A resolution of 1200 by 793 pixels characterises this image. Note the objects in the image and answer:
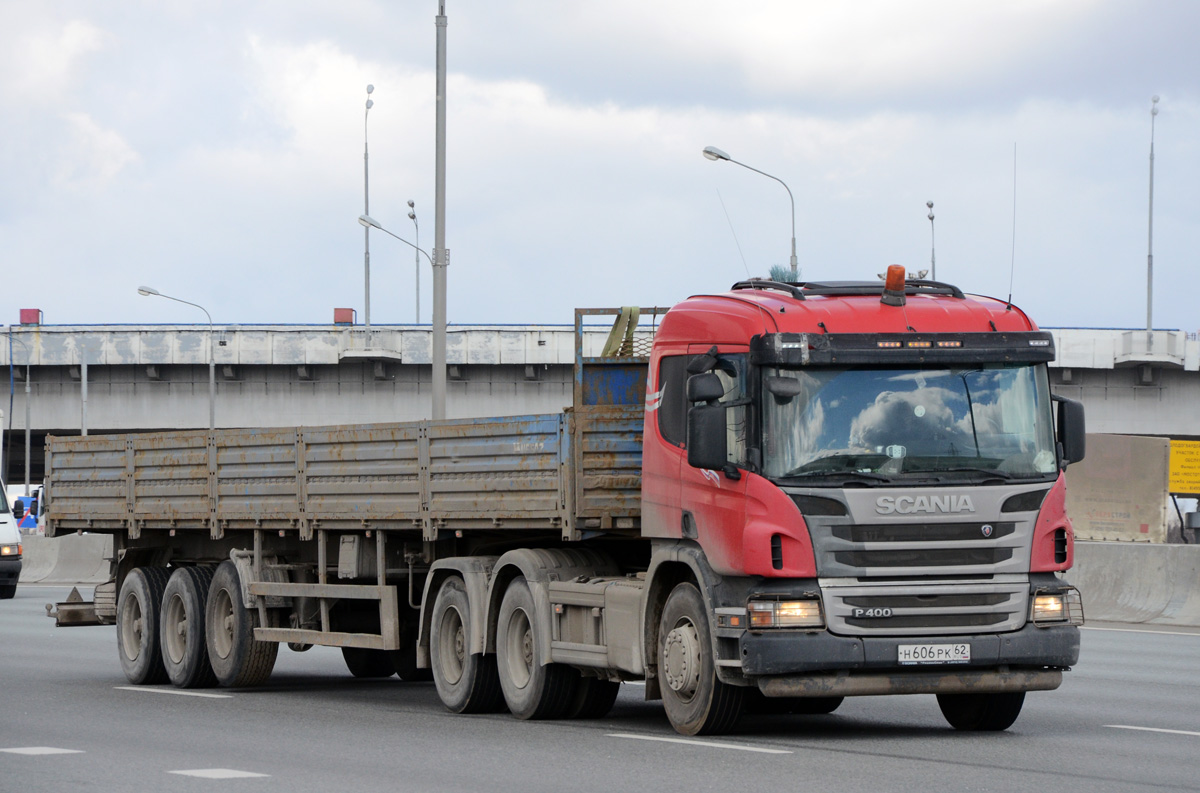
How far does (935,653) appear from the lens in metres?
10.7

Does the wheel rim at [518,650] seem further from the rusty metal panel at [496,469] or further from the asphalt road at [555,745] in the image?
the rusty metal panel at [496,469]

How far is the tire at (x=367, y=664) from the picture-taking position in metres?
17.2

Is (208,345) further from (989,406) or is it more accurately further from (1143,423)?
(989,406)

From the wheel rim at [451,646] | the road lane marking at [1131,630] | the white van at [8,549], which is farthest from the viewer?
the white van at [8,549]

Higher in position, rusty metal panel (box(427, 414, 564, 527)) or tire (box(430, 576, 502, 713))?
rusty metal panel (box(427, 414, 564, 527))

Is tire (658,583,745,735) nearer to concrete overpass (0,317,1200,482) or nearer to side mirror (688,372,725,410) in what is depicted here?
side mirror (688,372,725,410)

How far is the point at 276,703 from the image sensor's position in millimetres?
14688

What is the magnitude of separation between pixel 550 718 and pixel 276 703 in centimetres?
287

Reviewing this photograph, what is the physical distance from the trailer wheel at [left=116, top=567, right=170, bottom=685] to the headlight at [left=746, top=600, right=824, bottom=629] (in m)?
8.10

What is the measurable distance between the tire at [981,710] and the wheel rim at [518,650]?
2840mm

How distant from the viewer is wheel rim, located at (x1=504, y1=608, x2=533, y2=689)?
42.2 feet

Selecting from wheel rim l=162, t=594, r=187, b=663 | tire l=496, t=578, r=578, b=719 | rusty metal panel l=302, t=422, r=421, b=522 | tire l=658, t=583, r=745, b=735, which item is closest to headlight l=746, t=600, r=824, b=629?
tire l=658, t=583, r=745, b=735

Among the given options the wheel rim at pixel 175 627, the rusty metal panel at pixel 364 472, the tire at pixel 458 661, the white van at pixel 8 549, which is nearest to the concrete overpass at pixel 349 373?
the white van at pixel 8 549

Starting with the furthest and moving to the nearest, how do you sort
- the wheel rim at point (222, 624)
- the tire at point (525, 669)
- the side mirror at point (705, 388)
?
the wheel rim at point (222, 624), the tire at point (525, 669), the side mirror at point (705, 388)
